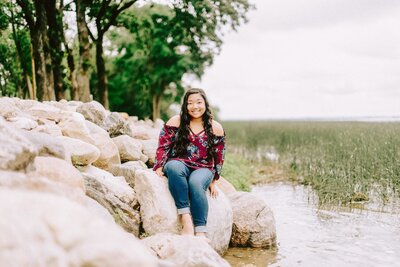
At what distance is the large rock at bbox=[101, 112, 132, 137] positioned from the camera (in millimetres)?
6955

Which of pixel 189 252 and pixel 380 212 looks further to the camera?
pixel 380 212

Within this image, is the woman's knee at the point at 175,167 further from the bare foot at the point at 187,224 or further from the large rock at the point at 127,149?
the large rock at the point at 127,149

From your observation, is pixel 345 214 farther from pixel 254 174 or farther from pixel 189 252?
pixel 254 174

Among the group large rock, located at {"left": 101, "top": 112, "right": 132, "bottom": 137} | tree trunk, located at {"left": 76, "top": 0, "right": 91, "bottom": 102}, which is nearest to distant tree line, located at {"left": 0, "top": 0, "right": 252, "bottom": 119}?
tree trunk, located at {"left": 76, "top": 0, "right": 91, "bottom": 102}

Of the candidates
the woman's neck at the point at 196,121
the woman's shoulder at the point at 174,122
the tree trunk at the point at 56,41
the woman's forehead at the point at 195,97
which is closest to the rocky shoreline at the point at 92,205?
the woman's shoulder at the point at 174,122


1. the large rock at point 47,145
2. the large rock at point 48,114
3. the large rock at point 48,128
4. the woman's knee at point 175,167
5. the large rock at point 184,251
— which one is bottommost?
the large rock at point 184,251

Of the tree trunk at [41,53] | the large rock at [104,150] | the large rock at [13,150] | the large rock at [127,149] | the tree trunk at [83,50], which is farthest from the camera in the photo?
the tree trunk at [83,50]

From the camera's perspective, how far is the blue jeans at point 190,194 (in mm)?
4465

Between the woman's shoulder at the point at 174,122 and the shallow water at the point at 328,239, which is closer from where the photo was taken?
the shallow water at the point at 328,239

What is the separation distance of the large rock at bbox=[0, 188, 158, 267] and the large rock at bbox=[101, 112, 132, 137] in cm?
457

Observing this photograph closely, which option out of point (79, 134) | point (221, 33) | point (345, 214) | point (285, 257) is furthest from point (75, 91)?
point (285, 257)

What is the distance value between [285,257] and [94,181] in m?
2.12

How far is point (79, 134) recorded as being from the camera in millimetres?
5594

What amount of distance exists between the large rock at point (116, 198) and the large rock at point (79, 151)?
97 millimetres
